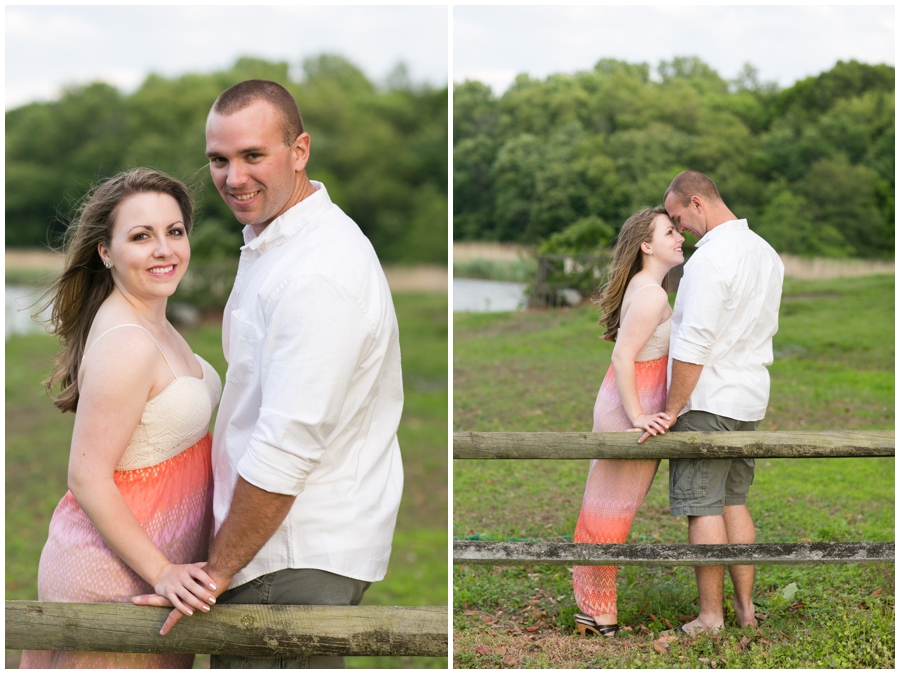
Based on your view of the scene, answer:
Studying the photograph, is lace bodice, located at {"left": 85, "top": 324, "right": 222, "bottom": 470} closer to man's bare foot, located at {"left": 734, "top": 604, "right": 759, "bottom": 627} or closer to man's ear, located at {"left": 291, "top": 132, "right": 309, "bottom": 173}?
man's ear, located at {"left": 291, "top": 132, "right": 309, "bottom": 173}

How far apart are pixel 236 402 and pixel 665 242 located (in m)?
1.86

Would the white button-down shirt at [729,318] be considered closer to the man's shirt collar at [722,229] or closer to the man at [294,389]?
the man's shirt collar at [722,229]

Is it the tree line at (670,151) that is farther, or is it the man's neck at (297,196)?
the tree line at (670,151)

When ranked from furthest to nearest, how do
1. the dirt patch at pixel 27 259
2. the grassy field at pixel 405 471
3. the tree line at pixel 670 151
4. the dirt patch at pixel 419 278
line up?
the dirt patch at pixel 419 278 < the dirt patch at pixel 27 259 < the tree line at pixel 670 151 < the grassy field at pixel 405 471

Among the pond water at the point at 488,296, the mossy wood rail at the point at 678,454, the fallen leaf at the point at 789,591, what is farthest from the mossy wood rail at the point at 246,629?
the pond water at the point at 488,296

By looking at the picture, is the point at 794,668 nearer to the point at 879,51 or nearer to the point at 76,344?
the point at 76,344

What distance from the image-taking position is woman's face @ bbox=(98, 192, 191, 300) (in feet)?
7.48

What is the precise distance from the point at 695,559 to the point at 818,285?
37.9 feet

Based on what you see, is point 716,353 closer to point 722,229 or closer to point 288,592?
point 722,229

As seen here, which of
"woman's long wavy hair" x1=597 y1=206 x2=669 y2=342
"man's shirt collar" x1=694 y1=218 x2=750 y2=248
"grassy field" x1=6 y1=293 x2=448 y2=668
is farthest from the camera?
"grassy field" x1=6 y1=293 x2=448 y2=668

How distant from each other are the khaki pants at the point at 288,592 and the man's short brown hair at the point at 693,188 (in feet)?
6.47

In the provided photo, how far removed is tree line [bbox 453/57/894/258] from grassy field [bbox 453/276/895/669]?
4.51m

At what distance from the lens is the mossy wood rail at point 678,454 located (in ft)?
9.62

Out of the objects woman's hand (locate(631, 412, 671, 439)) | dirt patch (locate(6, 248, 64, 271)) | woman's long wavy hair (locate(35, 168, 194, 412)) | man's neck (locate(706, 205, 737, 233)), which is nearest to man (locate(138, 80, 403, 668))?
woman's long wavy hair (locate(35, 168, 194, 412))
